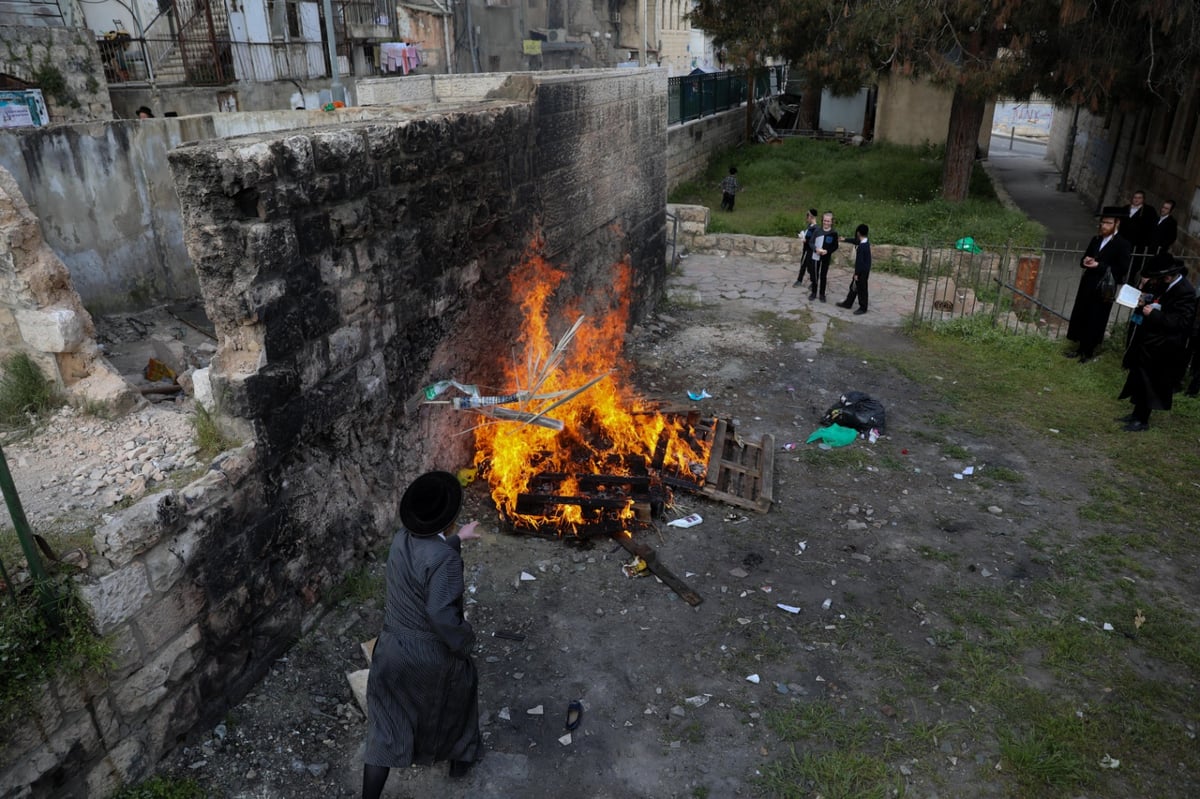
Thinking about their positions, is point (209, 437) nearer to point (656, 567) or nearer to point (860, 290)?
point (656, 567)

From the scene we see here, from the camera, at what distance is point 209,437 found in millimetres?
4238

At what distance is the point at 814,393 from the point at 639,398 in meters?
2.18

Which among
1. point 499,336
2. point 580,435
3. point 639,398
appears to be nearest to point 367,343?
point 499,336

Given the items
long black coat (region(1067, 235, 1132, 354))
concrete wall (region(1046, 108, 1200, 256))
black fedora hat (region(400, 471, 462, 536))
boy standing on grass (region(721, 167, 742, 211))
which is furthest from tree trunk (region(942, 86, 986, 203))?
black fedora hat (region(400, 471, 462, 536))

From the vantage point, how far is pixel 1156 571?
219 inches

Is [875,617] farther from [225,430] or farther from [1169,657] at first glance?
[225,430]

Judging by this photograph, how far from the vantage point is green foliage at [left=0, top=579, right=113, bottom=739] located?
3035mm

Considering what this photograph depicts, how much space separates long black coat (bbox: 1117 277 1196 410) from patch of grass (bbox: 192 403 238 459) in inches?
319

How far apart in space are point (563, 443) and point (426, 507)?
10.4 ft

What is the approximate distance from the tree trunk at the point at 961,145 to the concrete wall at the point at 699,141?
19.6 feet

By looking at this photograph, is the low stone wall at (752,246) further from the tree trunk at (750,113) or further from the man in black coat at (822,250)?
the tree trunk at (750,113)

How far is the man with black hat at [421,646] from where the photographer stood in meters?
3.55

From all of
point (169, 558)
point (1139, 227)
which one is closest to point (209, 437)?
point (169, 558)

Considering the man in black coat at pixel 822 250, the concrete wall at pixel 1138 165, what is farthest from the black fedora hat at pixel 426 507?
the concrete wall at pixel 1138 165
